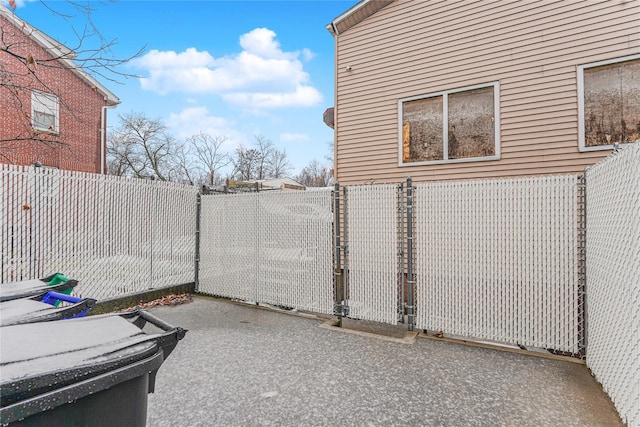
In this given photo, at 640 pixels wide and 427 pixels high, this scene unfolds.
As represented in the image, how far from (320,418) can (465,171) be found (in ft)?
16.4

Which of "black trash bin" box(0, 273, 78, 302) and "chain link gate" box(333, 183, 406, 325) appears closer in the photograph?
"black trash bin" box(0, 273, 78, 302)

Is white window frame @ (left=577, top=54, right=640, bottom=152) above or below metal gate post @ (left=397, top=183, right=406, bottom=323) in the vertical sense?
above

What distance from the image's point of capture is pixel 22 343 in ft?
4.86

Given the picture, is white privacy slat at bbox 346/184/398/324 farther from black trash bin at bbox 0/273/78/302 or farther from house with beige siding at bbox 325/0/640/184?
black trash bin at bbox 0/273/78/302

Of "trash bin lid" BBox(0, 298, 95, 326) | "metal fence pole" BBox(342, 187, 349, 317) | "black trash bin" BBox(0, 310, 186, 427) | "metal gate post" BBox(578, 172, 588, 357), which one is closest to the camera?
"black trash bin" BBox(0, 310, 186, 427)

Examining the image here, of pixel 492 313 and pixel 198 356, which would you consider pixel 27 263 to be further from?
pixel 492 313

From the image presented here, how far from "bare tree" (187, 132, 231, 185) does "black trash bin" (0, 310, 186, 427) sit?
26.5 m

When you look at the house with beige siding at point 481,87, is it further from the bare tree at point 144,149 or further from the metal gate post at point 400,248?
the bare tree at point 144,149

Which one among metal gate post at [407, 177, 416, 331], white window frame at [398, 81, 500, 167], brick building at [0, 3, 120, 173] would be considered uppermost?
brick building at [0, 3, 120, 173]

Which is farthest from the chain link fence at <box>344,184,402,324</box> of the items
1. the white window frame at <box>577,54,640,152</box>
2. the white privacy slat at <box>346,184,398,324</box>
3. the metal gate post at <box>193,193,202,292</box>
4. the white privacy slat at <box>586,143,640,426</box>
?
the metal gate post at <box>193,193,202,292</box>

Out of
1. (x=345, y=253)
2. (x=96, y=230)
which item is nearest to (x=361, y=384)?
(x=345, y=253)

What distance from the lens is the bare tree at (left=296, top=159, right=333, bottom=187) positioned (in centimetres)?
3648

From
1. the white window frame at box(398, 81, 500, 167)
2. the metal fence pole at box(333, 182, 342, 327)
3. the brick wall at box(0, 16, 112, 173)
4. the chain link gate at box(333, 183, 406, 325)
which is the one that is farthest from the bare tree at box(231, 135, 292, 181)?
the chain link gate at box(333, 183, 406, 325)

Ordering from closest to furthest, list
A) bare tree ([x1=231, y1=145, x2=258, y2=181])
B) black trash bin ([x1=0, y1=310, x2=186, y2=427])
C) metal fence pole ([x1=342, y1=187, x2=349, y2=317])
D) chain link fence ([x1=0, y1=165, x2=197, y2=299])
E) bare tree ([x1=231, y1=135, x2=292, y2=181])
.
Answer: black trash bin ([x1=0, y1=310, x2=186, y2=427]) → chain link fence ([x1=0, y1=165, x2=197, y2=299]) → metal fence pole ([x1=342, y1=187, x2=349, y2=317]) → bare tree ([x1=231, y1=145, x2=258, y2=181]) → bare tree ([x1=231, y1=135, x2=292, y2=181])
